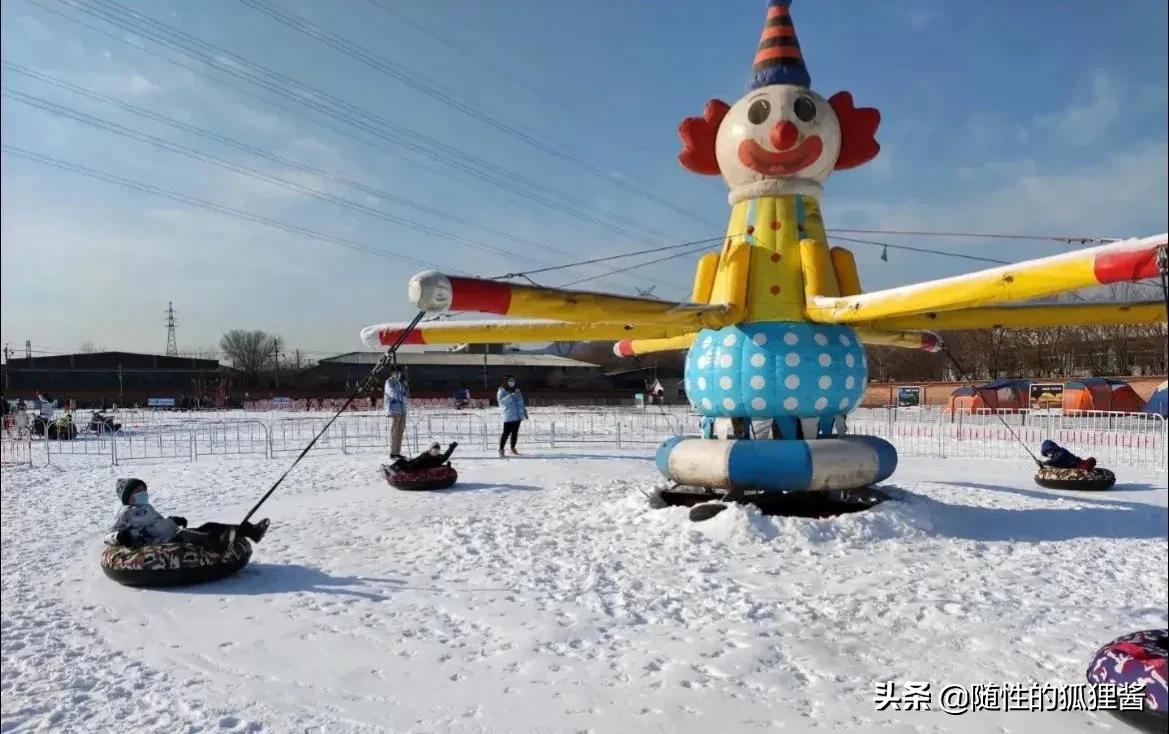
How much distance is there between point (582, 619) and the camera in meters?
5.68

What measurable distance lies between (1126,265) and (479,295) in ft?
15.7

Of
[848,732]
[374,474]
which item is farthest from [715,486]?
[374,474]

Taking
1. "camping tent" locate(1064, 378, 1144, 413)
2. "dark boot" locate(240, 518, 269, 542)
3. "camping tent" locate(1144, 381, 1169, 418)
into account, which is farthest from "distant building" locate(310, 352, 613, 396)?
"dark boot" locate(240, 518, 269, 542)

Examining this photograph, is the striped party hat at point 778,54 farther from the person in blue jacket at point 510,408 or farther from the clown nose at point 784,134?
the person in blue jacket at point 510,408

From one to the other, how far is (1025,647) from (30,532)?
33.3 feet

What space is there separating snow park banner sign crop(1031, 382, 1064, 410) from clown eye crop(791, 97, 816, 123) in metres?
27.4

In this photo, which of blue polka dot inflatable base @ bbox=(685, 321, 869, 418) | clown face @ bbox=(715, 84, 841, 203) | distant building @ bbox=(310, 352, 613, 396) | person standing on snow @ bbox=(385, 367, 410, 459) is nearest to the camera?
blue polka dot inflatable base @ bbox=(685, 321, 869, 418)

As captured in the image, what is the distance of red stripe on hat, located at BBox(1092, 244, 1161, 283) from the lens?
4855mm

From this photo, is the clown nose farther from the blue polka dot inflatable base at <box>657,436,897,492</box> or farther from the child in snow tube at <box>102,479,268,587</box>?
the child in snow tube at <box>102,479,268,587</box>

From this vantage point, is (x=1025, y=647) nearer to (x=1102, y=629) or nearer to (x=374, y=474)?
(x=1102, y=629)

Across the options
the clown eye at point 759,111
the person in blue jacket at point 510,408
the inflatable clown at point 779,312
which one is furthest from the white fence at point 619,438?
the clown eye at point 759,111

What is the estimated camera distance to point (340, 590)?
654 cm

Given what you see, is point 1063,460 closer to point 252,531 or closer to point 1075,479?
point 1075,479

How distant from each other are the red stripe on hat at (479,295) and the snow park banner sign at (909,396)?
36.1 meters
